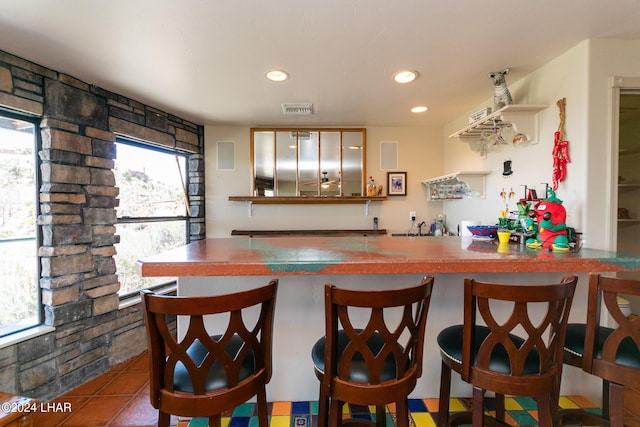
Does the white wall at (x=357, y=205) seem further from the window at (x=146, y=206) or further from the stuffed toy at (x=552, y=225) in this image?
the stuffed toy at (x=552, y=225)

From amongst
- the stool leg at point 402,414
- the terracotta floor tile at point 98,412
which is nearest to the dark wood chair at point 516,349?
the stool leg at point 402,414

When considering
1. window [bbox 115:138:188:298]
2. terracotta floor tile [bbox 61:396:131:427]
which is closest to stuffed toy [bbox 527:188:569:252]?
terracotta floor tile [bbox 61:396:131:427]

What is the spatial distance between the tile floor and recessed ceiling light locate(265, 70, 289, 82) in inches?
87.4

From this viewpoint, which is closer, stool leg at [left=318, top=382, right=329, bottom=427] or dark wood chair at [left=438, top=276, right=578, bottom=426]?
dark wood chair at [left=438, top=276, right=578, bottom=426]

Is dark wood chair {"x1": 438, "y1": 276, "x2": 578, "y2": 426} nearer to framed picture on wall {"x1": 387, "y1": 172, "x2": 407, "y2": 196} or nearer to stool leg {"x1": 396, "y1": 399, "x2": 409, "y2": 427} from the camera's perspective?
stool leg {"x1": 396, "y1": 399, "x2": 409, "y2": 427}

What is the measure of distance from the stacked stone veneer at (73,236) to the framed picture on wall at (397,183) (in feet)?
9.42

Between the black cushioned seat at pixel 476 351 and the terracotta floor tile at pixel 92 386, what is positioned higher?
the black cushioned seat at pixel 476 351

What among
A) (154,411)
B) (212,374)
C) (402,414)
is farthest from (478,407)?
(154,411)

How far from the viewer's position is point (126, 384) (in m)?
2.05

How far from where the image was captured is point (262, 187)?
3.43m

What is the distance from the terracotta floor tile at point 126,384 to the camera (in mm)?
1966

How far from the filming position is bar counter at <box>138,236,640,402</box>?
1270 mm

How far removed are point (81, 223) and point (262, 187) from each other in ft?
5.77

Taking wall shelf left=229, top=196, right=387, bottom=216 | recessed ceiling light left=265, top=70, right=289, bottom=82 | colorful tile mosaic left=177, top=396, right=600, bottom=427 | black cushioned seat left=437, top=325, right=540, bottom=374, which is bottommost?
colorful tile mosaic left=177, top=396, right=600, bottom=427
